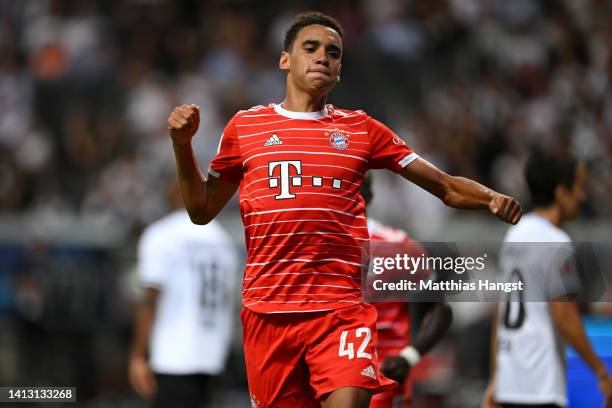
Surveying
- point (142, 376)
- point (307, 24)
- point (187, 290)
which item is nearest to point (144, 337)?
point (142, 376)

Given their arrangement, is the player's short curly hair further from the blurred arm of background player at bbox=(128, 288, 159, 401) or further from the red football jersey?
the blurred arm of background player at bbox=(128, 288, 159, 401)

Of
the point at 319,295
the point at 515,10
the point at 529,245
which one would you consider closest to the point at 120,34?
the point at 515,10

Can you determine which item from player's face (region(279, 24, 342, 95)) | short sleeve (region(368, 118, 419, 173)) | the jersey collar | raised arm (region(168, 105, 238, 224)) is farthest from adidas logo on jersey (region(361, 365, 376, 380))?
player's face (region(279, 24, 342, 95))

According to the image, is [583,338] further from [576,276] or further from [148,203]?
[148,203]

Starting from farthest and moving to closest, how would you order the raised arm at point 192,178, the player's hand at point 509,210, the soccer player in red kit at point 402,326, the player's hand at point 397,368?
the soccer player in red kit at point 402,326, the player's hand at point 397,368, the raised arm at point 192,178, the player's hand at point 509,210

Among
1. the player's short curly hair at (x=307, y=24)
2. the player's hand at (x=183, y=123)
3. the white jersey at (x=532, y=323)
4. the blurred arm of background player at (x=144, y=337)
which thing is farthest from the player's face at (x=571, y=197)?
the blurred arm of background player at (x=144, y=337)

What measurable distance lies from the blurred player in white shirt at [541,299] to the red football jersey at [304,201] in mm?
1696

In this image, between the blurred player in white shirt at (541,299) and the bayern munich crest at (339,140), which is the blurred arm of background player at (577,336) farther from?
the bayern munich crest at (339,140)

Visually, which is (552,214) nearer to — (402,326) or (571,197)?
(571,197)

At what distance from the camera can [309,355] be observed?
5.34 metres

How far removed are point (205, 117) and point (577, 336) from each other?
30.7ft

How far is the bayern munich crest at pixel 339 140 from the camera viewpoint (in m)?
5.46

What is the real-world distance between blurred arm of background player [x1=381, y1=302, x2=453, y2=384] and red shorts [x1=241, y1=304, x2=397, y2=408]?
993mm

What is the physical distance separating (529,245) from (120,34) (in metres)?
11.5
